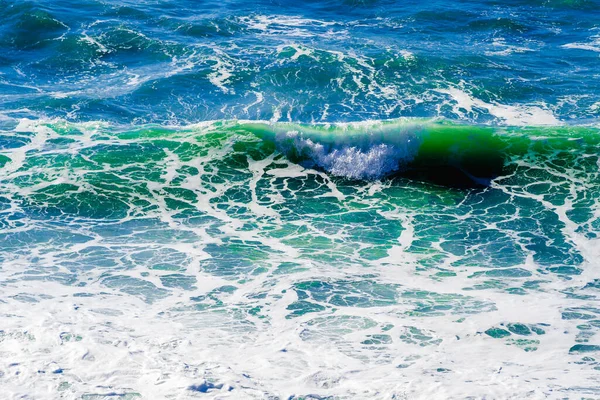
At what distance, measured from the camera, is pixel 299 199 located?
18422 mm

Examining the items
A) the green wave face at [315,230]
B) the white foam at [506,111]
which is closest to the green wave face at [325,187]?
the green wave face at [315,230]

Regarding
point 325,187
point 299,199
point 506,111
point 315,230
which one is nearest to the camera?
point 315,230

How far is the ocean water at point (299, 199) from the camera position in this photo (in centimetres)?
1103

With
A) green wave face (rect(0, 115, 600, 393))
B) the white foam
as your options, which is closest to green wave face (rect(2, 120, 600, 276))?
green wave face (rect(0, 115, 600, 393))

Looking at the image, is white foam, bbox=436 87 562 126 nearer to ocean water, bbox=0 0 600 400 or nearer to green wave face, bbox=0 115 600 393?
ocean water, bbox=0 0 600 400

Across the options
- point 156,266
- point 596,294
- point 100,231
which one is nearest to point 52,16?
point 100,231

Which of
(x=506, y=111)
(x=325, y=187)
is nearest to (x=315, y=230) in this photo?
(x=325, y=187)

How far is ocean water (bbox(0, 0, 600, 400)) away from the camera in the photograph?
434 inches

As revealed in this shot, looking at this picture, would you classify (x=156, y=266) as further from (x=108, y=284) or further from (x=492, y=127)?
(x=492, y=127)

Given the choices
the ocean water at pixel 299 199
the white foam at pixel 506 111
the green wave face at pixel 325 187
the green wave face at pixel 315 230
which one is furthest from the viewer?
the white foam at pixel 506 111

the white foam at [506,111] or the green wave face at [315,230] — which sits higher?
the white foam at [506,111]

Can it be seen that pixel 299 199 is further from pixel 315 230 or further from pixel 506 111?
pixel 506 111

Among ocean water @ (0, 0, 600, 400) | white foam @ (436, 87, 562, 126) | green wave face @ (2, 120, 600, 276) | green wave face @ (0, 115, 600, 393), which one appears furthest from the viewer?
white foam @ (436, 87, 562, 126)

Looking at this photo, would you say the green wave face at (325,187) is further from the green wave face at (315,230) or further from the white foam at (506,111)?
the white foam at (506,111)
